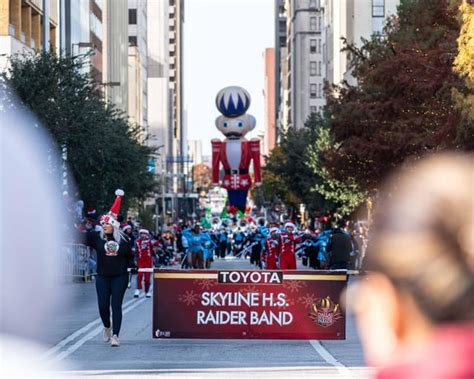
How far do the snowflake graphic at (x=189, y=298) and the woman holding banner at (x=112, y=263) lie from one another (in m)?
0.81

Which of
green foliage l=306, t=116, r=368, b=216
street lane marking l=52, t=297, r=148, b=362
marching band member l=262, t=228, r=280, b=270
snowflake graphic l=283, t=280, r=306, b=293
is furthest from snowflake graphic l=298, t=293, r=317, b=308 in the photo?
green foliage l=306, t=116, r=368, b=216

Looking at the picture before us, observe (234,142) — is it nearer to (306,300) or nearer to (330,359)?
(306,300)

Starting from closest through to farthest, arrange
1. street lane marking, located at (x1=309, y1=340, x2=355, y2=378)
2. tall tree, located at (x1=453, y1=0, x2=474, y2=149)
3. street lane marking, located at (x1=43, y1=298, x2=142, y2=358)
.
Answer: street lane marking, located at (x1=309, y1=340, x2=355, y2=378) → street lane marking, located at (x1=43, y1=298, x2=142, y2=358) → tall tree, located at (x1=453, y1=0, x2=474, y2=149)

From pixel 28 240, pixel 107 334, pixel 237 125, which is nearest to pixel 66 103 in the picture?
pixel 28 240

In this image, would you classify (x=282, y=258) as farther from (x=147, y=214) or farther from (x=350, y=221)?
(x=147, y=214)

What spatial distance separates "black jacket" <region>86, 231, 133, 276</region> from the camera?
57.3 feet

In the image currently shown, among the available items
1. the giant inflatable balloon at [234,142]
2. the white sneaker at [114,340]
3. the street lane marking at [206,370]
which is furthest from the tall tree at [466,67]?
the giant inflatable balloon at [234,142]

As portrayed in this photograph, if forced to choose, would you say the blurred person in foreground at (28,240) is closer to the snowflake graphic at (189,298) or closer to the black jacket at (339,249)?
the snowflake graphic at (189,298)

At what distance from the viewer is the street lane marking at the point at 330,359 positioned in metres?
14.1

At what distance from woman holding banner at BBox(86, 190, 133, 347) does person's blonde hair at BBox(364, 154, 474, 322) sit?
14229mm

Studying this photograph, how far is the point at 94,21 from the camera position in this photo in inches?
3430

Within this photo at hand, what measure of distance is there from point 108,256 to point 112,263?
0.37 feet

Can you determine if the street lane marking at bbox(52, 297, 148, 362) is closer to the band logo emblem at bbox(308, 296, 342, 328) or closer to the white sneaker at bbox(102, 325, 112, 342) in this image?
the white sneaker at bbox(102, 325, 112, 342)

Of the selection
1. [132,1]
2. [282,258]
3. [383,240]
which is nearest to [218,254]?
[282,258]
